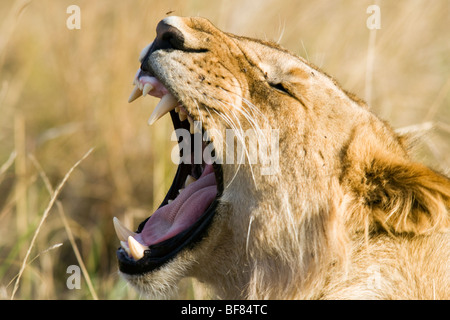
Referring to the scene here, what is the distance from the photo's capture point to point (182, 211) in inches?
97.3

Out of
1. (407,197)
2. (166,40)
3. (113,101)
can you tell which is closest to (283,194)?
(407,197)

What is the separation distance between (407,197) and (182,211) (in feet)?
2.79

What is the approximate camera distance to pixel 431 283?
7.14 feet

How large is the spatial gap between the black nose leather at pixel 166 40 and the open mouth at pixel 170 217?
94mm

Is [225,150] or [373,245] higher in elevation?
[225,150]

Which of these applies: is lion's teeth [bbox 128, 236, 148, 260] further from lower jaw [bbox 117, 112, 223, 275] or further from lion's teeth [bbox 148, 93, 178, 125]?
lion's teeth [bbox 148, 93, 178, 125]

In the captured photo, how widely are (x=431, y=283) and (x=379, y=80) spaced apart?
333cm

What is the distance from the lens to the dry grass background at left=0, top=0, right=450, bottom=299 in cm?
422

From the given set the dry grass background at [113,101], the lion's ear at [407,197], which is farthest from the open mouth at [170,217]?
the dry grass background at [113,101]

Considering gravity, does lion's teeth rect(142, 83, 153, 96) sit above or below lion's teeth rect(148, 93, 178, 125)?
above

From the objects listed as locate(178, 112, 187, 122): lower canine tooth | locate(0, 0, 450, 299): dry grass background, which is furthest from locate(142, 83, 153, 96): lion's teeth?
locate(0, 0, 450, 299): dry grass background
